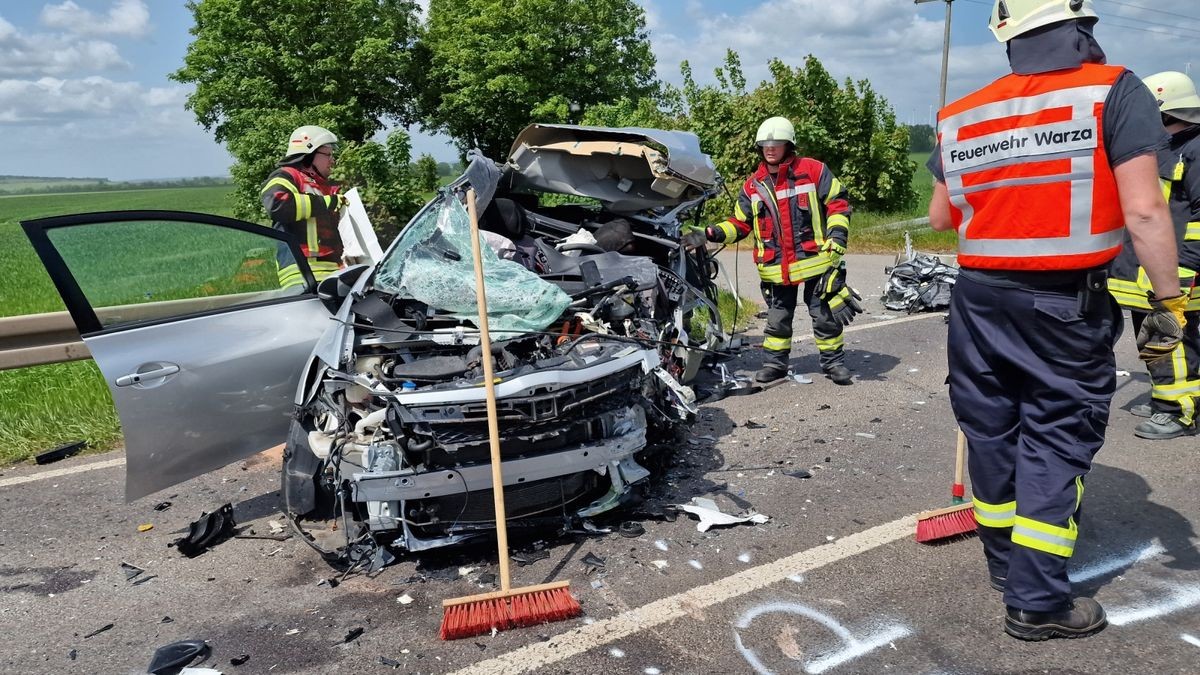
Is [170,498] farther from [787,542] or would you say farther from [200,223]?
[787,542]

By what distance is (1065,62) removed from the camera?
2574 millimetres

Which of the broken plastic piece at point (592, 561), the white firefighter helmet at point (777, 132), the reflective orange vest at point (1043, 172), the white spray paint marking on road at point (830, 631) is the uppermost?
the white firefighter helmet at point (777, 132)

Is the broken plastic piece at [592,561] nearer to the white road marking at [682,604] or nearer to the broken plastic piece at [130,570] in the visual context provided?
the white road marking at [682,604]

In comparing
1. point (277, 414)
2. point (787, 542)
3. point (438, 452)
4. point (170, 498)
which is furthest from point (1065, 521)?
point (170, 498)

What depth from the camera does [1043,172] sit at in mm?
2582

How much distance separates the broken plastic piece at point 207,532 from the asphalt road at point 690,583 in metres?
0.07

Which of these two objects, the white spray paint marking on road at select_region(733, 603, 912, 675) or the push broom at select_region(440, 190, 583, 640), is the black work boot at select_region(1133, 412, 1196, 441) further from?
the push broom at select_region(440, 190, 583, 640)

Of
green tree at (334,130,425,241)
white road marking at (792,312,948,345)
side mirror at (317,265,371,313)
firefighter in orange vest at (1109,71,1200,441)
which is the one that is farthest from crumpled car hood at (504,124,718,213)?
green tree at (334,130,425,241)

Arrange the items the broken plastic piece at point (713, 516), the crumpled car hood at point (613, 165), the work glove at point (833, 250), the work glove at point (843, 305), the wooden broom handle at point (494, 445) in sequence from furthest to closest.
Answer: the work glove at point (843, 305) < the work glove at point (833, 250) < the crumpled car hood at point (613, 165) < the broken plastic piece at point (713, 516) < the wooden broom handle at point (494, 445)

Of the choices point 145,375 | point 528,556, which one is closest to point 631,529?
point 528,556

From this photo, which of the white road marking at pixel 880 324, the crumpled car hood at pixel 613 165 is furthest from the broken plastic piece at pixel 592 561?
the white road marking at pixel 880 324

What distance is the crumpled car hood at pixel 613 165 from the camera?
4977mm

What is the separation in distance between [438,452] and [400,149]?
22.5 meters

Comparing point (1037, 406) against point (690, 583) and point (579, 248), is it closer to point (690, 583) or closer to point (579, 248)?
point (690, 583)
